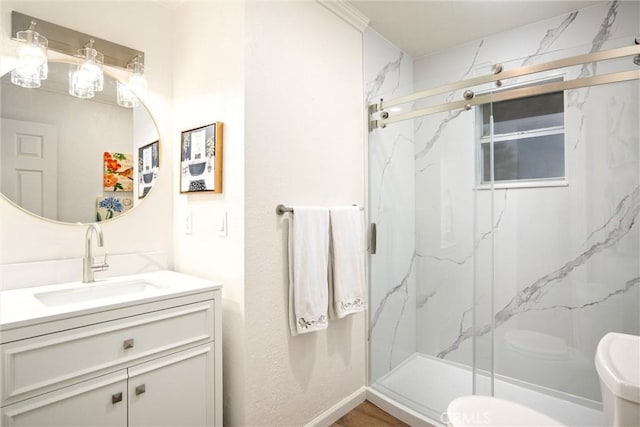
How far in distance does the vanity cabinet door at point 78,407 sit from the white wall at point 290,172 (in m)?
0.52

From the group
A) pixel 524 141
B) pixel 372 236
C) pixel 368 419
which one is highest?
pixel 524 141

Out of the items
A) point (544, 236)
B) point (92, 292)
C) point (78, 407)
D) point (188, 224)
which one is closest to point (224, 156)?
point (188, 224)

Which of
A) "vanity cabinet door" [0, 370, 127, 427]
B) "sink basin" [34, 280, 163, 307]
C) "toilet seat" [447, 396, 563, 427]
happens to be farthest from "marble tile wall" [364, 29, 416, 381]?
"vanity cabinet door" [0, 370, 127, 427]

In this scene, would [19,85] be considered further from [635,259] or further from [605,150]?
[635,259]

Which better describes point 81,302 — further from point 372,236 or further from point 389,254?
point 389,254

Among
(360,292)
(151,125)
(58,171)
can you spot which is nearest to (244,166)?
(151,125)

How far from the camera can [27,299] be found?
1.25m

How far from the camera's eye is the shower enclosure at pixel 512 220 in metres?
1.61

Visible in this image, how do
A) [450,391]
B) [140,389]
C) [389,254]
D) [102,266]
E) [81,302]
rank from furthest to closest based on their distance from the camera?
[389,254]
[450,391]
[102,266]
[81,302]
[140,389]

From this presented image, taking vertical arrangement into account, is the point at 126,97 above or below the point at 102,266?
above

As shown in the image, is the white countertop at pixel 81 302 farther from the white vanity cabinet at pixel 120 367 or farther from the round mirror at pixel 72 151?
the round mirror at pixel 72 151

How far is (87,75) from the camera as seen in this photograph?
5.30 feet

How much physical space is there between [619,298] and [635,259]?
8.2 inches

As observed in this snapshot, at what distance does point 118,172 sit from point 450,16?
2240 millimetres
